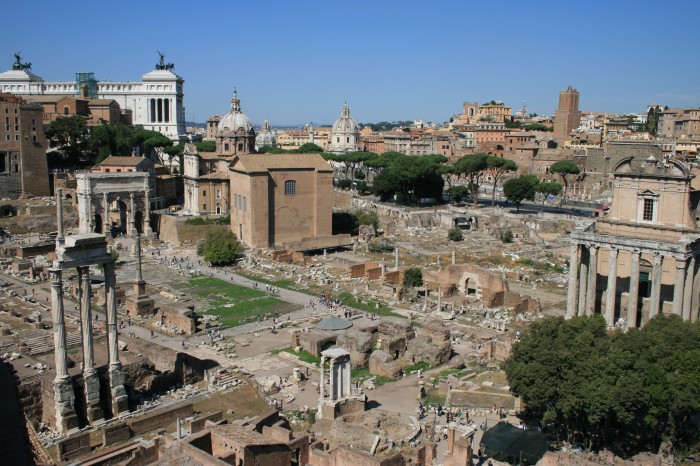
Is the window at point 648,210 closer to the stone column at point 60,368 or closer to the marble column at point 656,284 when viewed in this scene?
the marble column at point 656,284

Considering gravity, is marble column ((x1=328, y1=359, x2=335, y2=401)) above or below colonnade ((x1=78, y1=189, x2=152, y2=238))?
below

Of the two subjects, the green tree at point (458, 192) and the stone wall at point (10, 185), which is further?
the green tree at point (458, 192)

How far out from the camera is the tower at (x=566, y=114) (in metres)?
124

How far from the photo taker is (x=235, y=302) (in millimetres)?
39500

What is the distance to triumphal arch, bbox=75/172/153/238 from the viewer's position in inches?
2307

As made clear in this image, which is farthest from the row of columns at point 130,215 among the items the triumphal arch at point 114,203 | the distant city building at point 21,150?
the distant city building at point 21,150

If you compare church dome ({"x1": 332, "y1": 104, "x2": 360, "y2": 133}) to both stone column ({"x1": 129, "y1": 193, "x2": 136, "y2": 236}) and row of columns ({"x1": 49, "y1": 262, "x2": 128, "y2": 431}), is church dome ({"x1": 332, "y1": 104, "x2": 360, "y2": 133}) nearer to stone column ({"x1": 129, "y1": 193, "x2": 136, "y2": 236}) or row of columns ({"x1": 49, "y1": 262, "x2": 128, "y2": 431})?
stone column ({"x1": 129, "y1": 193, "x2": 136, "y2": 236})

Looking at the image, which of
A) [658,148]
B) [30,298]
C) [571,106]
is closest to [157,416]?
[30,298]

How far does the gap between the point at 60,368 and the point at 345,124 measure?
110817 millimetres

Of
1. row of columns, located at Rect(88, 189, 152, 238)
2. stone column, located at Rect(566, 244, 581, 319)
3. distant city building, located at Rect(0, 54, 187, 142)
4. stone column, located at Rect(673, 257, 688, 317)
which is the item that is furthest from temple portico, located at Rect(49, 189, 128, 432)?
distant city building, located at Rect(0, 54, 187, 142)

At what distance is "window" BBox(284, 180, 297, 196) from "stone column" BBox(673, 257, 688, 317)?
112ft

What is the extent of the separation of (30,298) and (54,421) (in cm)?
1952

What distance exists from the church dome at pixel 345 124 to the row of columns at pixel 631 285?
101 m

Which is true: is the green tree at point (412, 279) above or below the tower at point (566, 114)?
below
